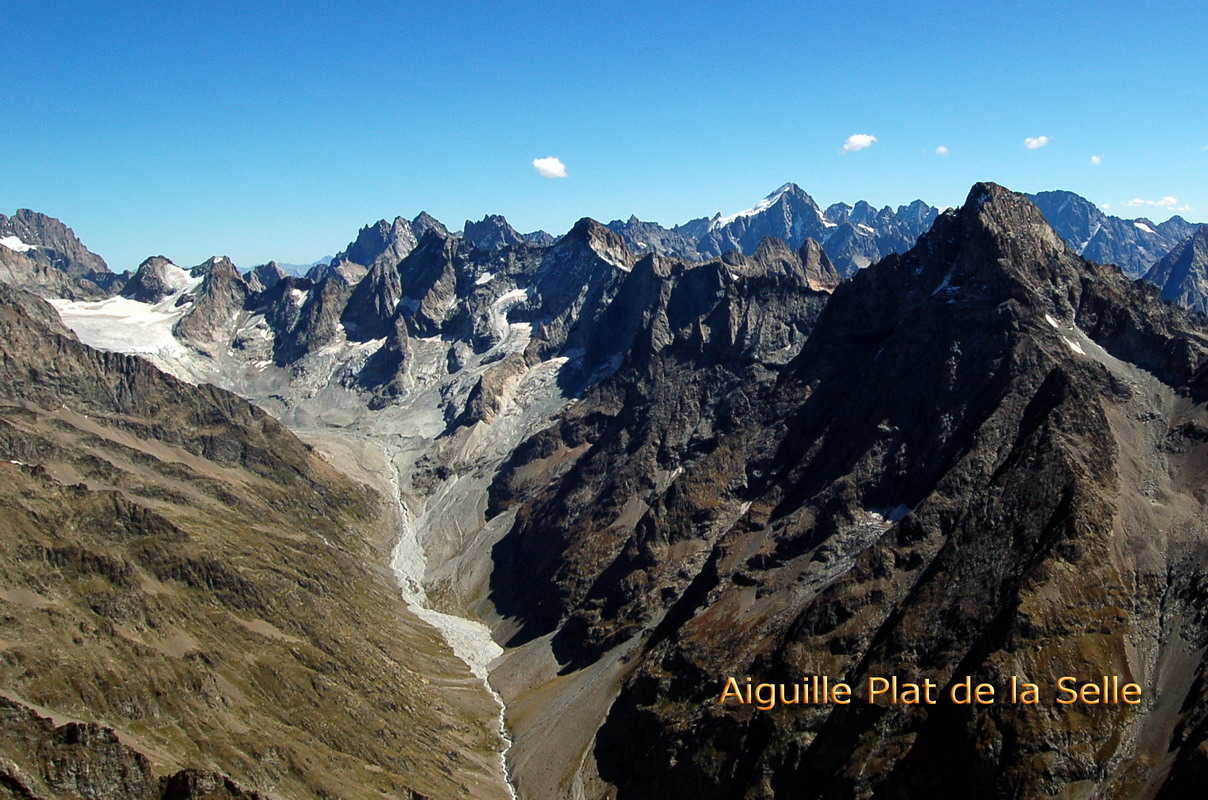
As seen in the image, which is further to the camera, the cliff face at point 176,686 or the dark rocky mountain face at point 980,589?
the dark rocky mountain face at point 980,589

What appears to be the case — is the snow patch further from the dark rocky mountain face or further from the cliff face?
the cliff face

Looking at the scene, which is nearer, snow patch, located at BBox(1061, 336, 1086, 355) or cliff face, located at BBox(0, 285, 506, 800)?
cliff face, located at BBox(0, 285, 506, 800)

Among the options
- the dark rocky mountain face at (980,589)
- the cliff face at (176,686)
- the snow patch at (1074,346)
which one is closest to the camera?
the cliff face at (176,686)

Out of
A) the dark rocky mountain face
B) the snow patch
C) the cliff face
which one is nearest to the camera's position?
the cliff face

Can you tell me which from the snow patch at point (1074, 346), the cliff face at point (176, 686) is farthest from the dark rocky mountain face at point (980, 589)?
the cliff face at point (176, 686)

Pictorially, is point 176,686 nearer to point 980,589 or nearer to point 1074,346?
point 980,589

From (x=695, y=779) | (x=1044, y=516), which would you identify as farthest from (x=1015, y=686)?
(x=695, y=779)

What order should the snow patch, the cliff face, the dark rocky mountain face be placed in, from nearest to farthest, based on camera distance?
the cliff face → the dark rocky mountain face → the snow patch

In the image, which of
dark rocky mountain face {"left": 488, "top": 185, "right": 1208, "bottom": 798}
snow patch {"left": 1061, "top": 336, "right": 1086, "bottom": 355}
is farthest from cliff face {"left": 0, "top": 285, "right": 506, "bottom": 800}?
snow patch {"left": 1061, "top": 336, "right": 1086, "bottom": 355}

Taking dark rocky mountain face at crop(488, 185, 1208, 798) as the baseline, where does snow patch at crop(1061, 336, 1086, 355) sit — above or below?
above

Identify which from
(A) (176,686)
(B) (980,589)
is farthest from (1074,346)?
(A) (176,686)

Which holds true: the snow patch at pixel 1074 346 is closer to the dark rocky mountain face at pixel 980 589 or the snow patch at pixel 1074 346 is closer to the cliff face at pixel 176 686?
the dark rocky mountain face at pixel 980 589
